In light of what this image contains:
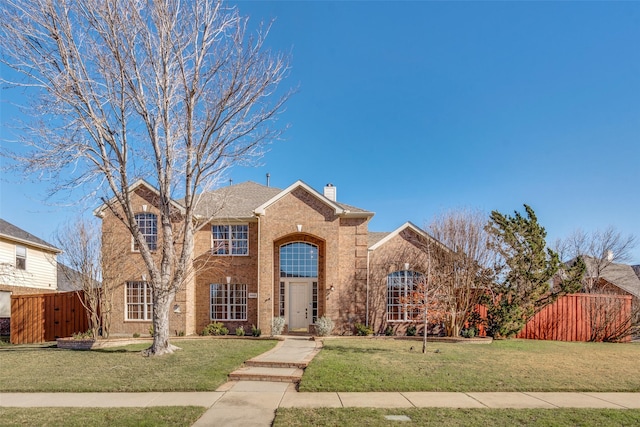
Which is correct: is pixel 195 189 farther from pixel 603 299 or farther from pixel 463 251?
pixel 603 299

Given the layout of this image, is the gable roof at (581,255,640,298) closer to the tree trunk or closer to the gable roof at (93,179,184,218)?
the gable roof at (93,179,184,218)

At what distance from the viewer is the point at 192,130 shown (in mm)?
12922

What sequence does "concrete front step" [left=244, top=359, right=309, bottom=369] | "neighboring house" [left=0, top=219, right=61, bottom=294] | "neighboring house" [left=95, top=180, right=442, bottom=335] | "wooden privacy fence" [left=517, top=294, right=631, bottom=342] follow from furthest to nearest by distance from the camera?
"neighboring house" [left=0, top=219, right=61, bottom=294], "wooden privacy fence" [left=517, top=294, right=631, bottom=342], "neighboring house" [left=95, top=180, right=442, bottom=335], "concrete front step" [left=244, top=359, right=309, bottom=369]

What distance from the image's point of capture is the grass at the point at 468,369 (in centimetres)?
901

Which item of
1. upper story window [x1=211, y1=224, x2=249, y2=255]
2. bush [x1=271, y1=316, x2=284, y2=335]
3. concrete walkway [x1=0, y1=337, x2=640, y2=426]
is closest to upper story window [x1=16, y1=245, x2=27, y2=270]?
upper story window [x1=211, y1=224, x2=249, y2=255]

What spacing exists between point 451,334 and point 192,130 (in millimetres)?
13496

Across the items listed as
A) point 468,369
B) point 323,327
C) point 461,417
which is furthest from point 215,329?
point 461,417

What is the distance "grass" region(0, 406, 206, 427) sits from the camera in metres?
6.39

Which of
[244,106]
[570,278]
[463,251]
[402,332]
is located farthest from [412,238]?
[244,106]

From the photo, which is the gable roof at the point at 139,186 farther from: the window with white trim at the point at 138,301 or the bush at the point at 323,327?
the bush at the point at 323,327

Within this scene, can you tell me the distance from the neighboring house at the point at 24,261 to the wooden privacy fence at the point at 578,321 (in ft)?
80.2

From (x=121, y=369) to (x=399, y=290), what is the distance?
12927 mm

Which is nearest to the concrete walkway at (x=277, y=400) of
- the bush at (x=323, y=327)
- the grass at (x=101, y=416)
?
the grass at (x=101, y=416)

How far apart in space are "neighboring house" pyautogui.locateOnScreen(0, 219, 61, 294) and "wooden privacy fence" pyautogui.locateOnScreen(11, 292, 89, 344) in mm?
2651
